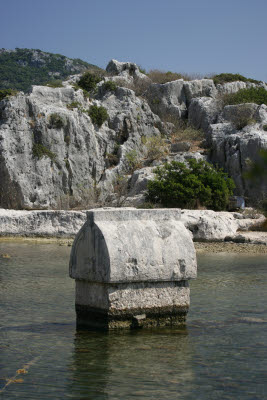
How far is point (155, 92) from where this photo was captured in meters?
47.4

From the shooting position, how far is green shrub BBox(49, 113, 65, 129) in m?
36.5

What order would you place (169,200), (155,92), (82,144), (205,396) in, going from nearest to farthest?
(205,396), (169,200), (82,144), (155,92)

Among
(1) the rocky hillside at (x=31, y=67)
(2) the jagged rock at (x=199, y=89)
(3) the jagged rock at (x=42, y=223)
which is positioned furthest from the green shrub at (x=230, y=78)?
(1) the rocky hillside at (x=31, y=67)

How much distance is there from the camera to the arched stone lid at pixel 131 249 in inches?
338

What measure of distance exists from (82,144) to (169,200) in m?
9.76

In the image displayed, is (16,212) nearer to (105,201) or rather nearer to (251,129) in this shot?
(105,201)

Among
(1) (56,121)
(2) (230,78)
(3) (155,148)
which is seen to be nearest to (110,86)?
(3) (155,148)

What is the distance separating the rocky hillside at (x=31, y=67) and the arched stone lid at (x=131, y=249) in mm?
81584

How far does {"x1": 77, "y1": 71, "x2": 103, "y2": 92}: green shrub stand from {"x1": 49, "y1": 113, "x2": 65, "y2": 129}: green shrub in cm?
881

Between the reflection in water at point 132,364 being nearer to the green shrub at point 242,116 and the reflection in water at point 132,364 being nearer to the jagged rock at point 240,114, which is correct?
the green shrub at point 242,116

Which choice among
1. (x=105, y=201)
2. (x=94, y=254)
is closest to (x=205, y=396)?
(x=94, y=254)

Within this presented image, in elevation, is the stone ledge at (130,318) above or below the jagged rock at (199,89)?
below

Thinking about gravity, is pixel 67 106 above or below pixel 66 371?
above

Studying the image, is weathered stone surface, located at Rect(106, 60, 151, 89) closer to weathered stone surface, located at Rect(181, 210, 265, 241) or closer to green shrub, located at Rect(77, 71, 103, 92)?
green shrub, located at Rect(77, 71, 103, 92)
